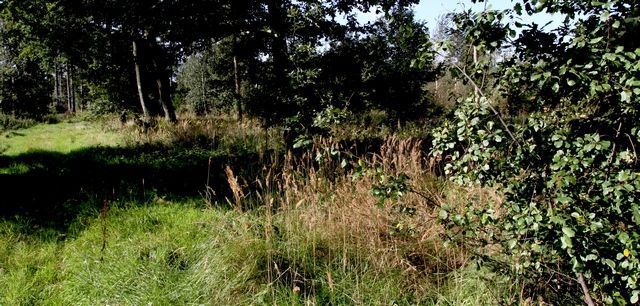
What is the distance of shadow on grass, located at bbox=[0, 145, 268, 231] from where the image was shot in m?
5.33

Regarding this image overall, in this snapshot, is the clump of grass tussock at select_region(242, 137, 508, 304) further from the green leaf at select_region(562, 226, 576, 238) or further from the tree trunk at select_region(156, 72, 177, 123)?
the tree trunk at select_region(156, 72, 177, 123)

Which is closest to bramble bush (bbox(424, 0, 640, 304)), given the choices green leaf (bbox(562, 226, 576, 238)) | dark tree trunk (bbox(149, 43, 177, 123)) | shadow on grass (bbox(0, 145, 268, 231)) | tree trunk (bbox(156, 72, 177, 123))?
green leaf (bbox(562, 226, 576, 238))

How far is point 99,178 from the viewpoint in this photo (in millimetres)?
6828

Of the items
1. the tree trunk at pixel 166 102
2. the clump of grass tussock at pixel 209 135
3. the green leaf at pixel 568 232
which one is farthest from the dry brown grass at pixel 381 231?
the tree trunk at pixel 166 102

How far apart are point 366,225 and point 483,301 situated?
3.82ft

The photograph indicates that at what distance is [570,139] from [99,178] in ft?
22.9

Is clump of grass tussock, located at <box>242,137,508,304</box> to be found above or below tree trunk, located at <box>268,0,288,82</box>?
below

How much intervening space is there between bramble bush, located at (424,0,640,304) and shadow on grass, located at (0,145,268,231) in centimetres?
305

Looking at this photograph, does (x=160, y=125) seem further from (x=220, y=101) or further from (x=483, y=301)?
(x=220, y=101)

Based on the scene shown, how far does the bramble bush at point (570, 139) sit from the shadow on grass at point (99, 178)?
305 cm

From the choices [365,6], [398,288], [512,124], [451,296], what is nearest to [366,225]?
[398,288]

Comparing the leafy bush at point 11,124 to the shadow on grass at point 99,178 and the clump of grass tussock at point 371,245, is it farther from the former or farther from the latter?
the clump of grass tussock at point 371,245

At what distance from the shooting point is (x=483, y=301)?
2.96 m

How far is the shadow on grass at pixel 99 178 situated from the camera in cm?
533
